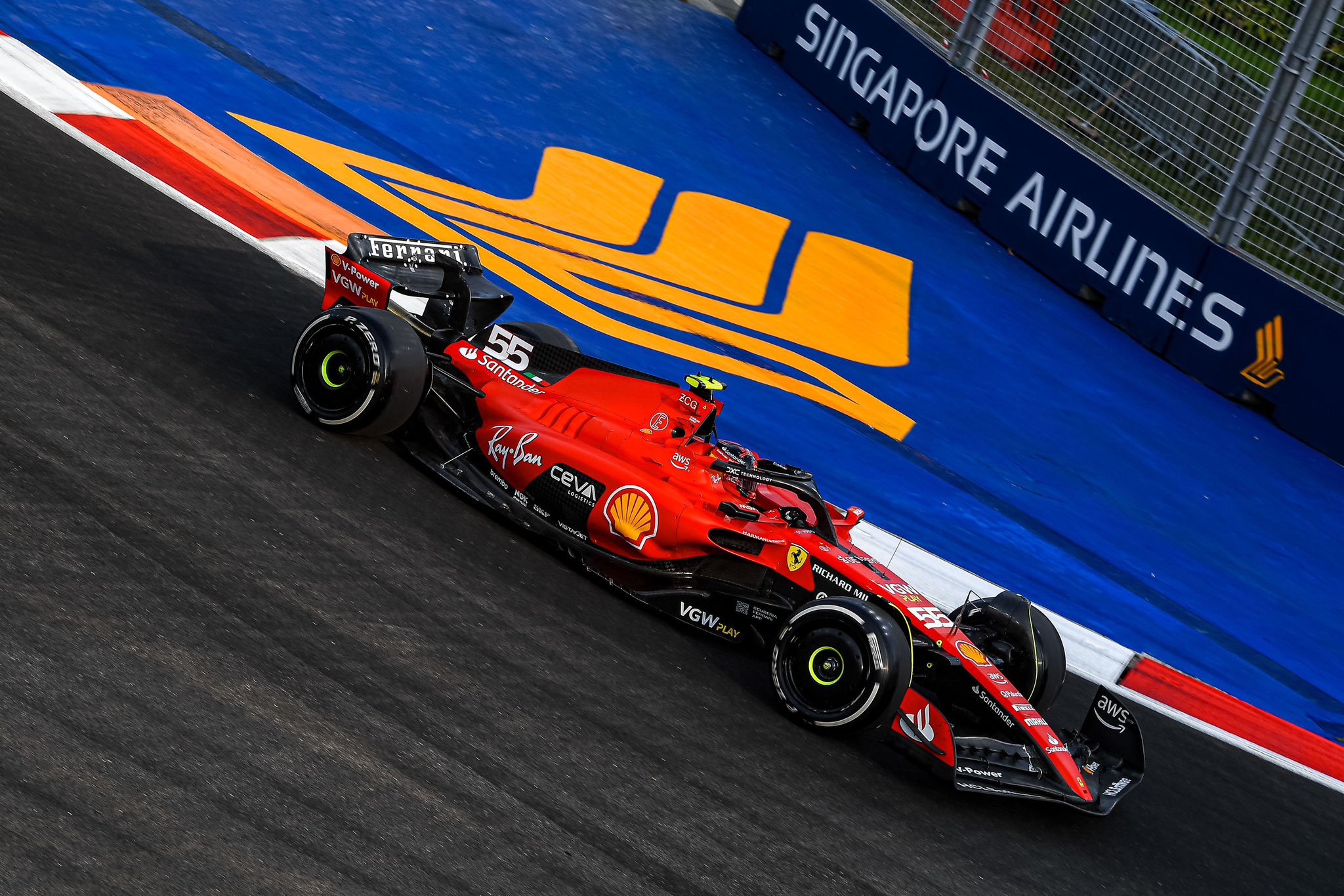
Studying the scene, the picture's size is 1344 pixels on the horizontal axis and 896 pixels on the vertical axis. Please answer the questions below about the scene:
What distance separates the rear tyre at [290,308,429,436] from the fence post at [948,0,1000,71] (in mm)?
9076

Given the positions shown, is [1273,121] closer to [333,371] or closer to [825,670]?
[825,670]

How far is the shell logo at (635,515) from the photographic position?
21.0 ft

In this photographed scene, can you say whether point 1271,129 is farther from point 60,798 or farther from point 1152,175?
point 60,798

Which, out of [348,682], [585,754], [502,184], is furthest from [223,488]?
[502,184]

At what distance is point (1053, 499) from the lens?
9.96 m

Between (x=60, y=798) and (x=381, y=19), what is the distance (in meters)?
10.9

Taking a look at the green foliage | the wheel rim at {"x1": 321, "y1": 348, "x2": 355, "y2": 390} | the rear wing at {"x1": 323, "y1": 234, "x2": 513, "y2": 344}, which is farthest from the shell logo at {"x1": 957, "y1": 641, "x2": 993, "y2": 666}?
the green foliage

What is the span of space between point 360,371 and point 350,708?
7.80 ft

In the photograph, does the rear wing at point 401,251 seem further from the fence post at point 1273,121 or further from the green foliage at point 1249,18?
the green foliage at point 1249,18

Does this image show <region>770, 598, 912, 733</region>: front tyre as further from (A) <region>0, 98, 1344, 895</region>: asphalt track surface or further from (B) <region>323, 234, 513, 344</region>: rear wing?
(B) <region>323, 234, 513, 344</region>: rear wing

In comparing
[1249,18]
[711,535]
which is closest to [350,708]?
[711,535]

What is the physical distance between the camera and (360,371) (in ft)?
21.2

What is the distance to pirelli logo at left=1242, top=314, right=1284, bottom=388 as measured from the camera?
39.1 ft

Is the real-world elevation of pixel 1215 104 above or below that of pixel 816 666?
above
